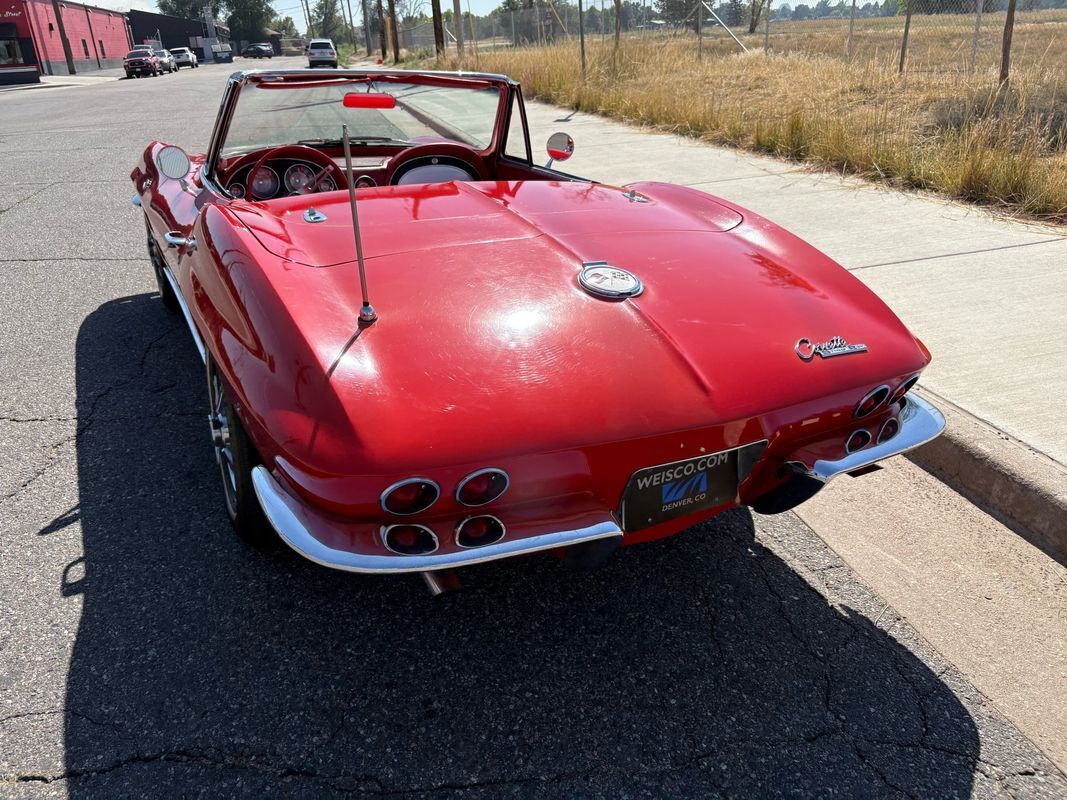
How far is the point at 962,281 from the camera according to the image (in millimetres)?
4824

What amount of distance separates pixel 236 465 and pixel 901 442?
1.98m

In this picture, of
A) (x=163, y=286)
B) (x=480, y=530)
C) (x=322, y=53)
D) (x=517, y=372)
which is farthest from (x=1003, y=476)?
(x=322, y=53)

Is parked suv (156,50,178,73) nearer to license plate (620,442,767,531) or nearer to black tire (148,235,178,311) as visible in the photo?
black tire (148,235,178,311)

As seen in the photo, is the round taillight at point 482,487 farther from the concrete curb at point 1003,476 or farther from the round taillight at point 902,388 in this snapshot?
the concrete curb at point 1003,476

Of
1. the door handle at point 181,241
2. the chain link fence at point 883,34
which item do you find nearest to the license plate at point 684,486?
the door handle at point 181,241

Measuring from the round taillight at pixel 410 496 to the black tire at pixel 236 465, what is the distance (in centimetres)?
70

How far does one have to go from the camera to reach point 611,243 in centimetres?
275

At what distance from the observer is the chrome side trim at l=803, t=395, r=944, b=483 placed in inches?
87.7

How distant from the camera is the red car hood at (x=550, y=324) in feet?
6.43

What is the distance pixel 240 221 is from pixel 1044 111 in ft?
29.1

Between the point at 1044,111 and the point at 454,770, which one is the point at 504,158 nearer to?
the point at 454,770

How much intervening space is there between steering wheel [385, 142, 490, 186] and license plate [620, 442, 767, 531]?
7.29 feet

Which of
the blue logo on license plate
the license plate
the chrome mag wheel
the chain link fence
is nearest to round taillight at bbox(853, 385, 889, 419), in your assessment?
the license plate

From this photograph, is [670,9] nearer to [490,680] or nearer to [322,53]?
[322,53]
